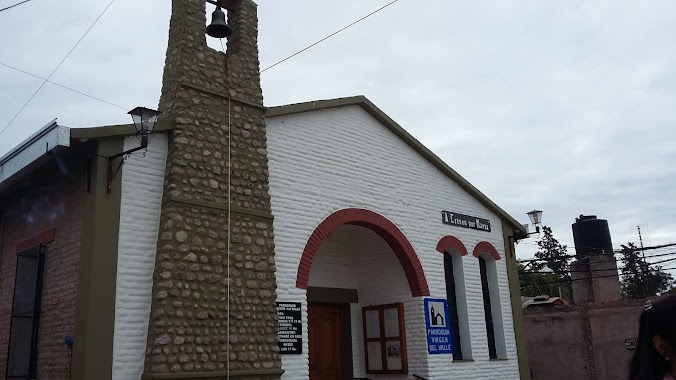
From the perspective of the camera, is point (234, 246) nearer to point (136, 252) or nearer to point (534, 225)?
point (136, 252)

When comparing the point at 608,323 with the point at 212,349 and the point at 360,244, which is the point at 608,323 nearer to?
the point at 360,244

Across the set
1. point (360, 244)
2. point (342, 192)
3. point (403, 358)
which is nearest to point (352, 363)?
point (403, 358)

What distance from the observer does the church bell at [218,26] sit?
29.4 ft

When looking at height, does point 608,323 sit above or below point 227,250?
below

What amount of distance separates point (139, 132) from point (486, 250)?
8294 mm

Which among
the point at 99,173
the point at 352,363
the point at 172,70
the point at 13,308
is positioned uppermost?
the point at 172,70

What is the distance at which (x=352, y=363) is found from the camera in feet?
38.4

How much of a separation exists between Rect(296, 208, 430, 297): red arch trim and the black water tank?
11.7 m

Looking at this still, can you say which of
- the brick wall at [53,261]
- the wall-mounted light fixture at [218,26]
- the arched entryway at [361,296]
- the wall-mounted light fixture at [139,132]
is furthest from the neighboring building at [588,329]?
the brick wall at [53,261]

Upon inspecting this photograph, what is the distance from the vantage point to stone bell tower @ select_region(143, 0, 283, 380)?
24.6 ft

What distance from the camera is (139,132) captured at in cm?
743

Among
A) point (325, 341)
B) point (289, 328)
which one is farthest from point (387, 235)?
point (289, 328)

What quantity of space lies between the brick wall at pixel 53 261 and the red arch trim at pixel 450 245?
687cm

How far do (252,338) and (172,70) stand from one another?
12.9 feet
